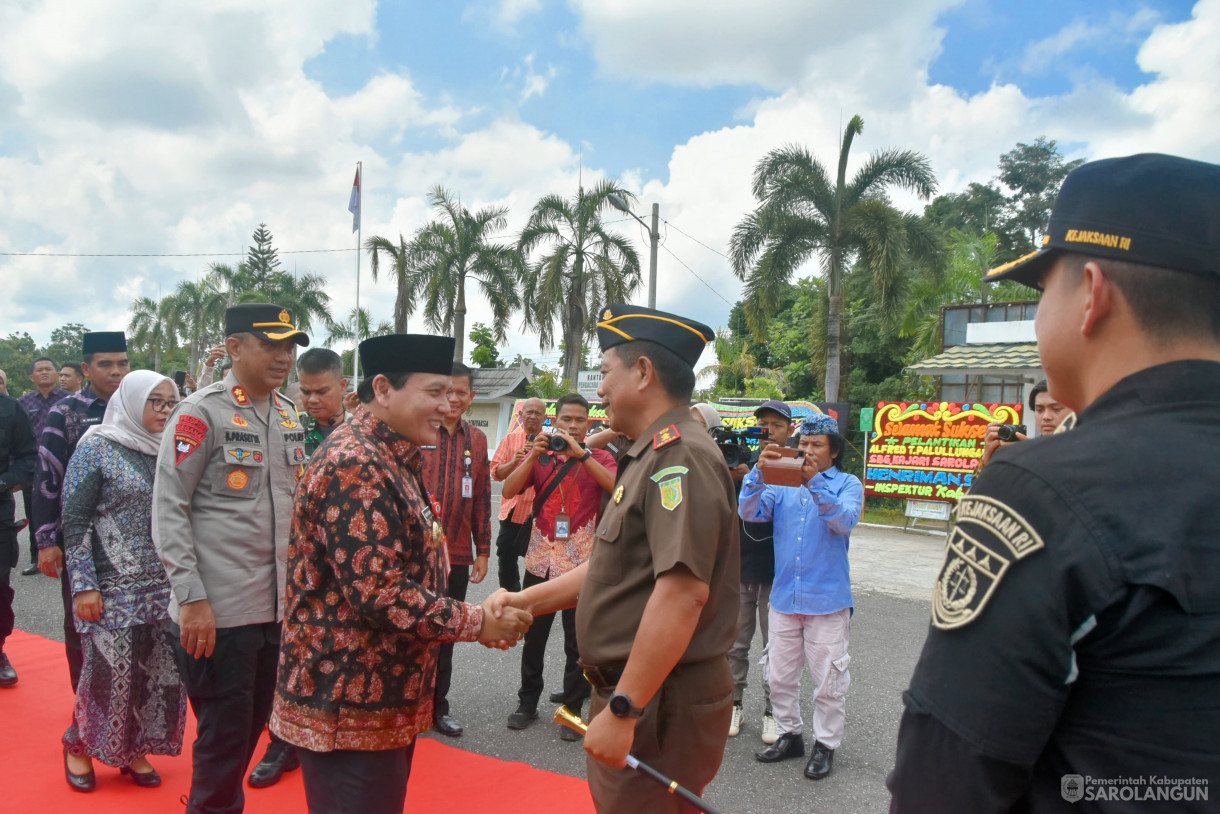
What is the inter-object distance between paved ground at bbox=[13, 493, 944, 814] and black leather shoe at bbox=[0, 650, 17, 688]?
0.90 ft

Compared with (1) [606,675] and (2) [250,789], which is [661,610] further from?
(2) [250,789]

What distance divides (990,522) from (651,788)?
4.93ft

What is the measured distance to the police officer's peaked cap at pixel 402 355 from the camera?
2.39 meters

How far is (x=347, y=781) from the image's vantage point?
215 cm

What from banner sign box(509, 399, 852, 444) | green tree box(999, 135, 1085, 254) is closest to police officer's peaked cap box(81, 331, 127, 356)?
banner sign box(509, 399, 852, 444)

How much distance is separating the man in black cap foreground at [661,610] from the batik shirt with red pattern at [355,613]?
49 centimetres

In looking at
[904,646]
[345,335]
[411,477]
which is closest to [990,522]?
[411,477]

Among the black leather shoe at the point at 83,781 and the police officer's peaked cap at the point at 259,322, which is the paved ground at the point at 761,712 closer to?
the black leather shoe at the point at 83,781

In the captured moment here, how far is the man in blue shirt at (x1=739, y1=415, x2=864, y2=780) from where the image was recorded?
12.9ft

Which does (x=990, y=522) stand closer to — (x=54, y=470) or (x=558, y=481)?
(x=558, y=481)

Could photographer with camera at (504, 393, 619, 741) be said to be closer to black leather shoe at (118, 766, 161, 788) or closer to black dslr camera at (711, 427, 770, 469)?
black dslr camera at (711, 427, 770, 469)

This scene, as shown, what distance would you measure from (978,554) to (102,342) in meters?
5.32

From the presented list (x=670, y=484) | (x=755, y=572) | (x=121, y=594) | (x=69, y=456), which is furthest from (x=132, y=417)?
(x=755, y=572)

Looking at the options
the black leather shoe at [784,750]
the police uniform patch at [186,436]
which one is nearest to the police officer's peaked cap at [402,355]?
the police uniform patch at [186,436]
